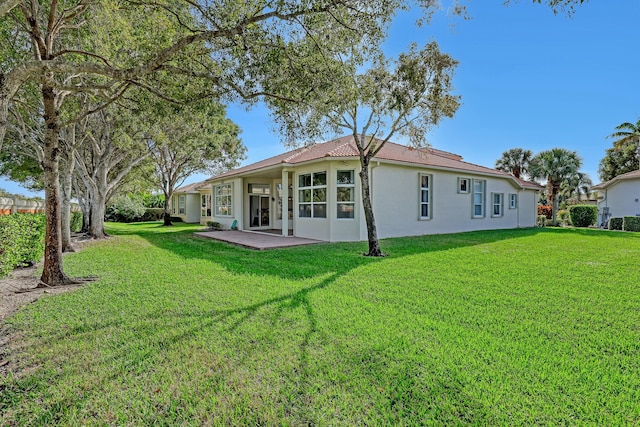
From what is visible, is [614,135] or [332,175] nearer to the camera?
[332,175]

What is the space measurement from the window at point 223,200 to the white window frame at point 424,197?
11828mm

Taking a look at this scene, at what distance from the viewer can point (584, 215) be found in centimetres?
2405

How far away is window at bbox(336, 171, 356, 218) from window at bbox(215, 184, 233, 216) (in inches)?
388

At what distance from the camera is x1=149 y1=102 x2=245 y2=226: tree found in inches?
633

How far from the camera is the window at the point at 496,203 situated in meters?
20.0

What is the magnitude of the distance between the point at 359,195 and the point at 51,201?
9.67 meters

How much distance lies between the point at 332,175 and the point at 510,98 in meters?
12.2

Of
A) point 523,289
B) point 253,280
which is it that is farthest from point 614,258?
point 253,280

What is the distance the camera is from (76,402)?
275cm

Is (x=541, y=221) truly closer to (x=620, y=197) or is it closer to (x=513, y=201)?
(x=620, y=197)

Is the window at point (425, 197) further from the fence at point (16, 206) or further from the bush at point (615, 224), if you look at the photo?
the fence at point (16, 206)

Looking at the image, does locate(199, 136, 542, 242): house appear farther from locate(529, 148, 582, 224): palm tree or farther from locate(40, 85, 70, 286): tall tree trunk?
locate(529, 148, 582, 224): palm tree

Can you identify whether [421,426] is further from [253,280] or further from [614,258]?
[614,258]

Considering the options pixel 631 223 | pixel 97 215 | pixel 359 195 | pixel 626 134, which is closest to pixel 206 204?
pixel 97 215
